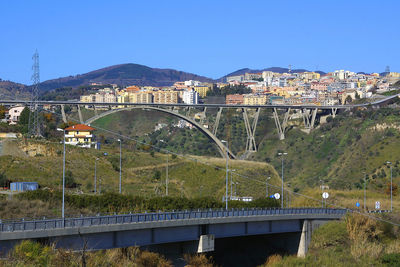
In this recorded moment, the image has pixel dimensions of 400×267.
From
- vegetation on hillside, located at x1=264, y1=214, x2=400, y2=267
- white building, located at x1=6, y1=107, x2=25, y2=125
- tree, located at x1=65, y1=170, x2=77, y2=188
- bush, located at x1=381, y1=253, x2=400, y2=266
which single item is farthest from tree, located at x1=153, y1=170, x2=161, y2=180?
bush, located at x1=381, y1=253, x2=400, y2=266

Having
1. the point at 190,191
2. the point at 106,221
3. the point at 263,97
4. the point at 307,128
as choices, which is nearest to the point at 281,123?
the point at 307,128

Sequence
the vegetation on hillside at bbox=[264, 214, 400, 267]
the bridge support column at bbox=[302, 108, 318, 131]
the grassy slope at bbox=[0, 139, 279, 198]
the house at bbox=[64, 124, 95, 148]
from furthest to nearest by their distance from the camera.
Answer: the bridge support column at bbox=[302, 108, 318, 131] < the house at bbox=[64, 124, 95, 148] < the grassy slope at bbox=[0, 139, 279, 198] < the vegetation on hillside at bbox=[264, 214, 400, 267]

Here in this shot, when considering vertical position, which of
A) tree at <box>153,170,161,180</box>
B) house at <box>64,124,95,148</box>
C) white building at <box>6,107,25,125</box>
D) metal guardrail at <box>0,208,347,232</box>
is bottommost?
tree at <box>153,170,161,180</box>

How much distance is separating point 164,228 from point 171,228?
2.53 ft

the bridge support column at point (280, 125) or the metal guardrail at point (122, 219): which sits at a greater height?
the bridge support column at point (280, 125)

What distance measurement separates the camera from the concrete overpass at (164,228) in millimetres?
32250

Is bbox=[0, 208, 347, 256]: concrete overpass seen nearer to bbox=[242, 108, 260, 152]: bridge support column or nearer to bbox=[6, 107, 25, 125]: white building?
bbox=[6, 107, 25, 125]: white building

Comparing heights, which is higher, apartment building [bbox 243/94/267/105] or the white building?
apartment building [bbox 243/94/267/105]

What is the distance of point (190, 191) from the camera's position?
7900 centimetres

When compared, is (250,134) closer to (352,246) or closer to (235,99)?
(235,99)

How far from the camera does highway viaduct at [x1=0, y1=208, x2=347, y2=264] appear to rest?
1273 inches

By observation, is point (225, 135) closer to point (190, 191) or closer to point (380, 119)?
point (380, 119)

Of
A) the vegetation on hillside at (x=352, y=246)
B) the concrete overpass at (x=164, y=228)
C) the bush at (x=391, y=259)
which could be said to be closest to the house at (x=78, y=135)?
the concrete overpass at (x=164, y=228)

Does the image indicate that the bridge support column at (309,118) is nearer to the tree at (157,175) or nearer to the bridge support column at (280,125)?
the bridge support column at (280,125)
